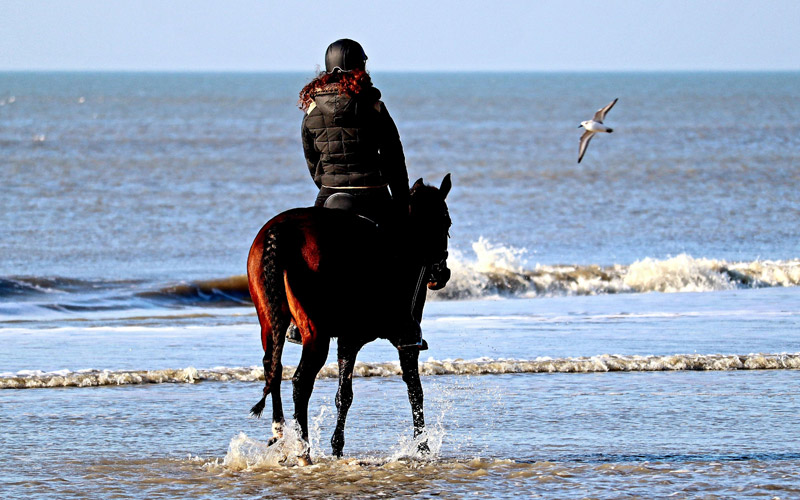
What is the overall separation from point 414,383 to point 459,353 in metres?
3.67

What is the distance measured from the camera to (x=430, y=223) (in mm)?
6953

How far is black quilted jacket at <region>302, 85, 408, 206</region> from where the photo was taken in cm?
666

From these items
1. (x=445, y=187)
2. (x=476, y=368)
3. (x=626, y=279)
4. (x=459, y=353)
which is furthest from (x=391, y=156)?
(x=626, y=279)

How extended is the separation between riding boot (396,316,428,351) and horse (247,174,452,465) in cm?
1

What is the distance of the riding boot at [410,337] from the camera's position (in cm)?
683

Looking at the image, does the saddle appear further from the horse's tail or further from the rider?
the horse's tail

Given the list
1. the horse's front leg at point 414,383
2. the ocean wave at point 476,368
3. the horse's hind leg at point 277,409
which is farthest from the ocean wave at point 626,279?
the horse's hind leg at point 277,409

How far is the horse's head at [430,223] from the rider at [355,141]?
0.36 feet

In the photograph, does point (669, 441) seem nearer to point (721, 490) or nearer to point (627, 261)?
point (721, 490)

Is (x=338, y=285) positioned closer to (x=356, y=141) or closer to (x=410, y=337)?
(x=410, y=337)

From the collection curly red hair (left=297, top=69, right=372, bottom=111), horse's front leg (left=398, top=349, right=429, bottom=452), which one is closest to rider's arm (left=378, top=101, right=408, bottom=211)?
curly red hair (left=297, top=69, right=372, bottom=111)

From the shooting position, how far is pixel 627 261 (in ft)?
65.9

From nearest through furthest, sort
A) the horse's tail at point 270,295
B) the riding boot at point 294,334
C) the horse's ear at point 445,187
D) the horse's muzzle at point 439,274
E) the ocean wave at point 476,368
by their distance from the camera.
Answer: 1. the horse's tail at point 270,295
2. the riding boot at point 294,334
3. the horse's ear at point 445,187
4. the horse's muzzle at point 439,274
5. the ocean wave at point 476,368
